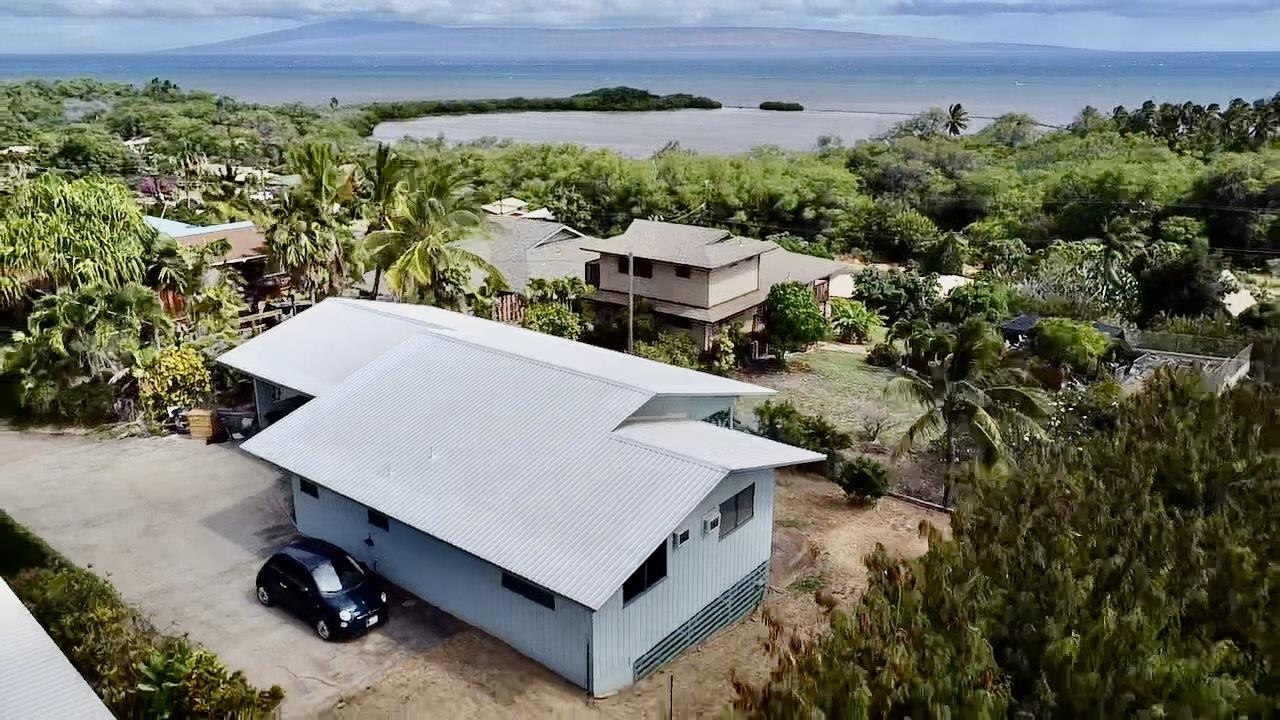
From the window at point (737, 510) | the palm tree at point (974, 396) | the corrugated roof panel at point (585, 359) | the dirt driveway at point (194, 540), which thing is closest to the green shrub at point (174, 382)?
the dirt driveway at point (194, 540)

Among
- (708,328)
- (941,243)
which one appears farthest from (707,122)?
(708,328)

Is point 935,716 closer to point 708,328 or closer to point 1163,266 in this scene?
point 708,328

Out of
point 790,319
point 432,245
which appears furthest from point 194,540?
point 790,319

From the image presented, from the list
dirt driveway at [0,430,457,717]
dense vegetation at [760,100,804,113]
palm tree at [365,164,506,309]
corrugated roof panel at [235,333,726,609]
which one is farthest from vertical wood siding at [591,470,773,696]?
dense vegetation at [760,100,804,113]

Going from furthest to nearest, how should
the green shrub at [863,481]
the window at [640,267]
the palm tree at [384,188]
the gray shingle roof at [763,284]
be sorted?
the palm tree at [384,188]
the window at [640,267]
the gray shingle roof at [763,284]
the green shrub at [863,481]

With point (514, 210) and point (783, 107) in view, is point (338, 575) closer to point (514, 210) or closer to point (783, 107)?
point (514, 210)

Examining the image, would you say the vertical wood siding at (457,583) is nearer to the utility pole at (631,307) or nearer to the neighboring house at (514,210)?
the utility pole at (631,307)
